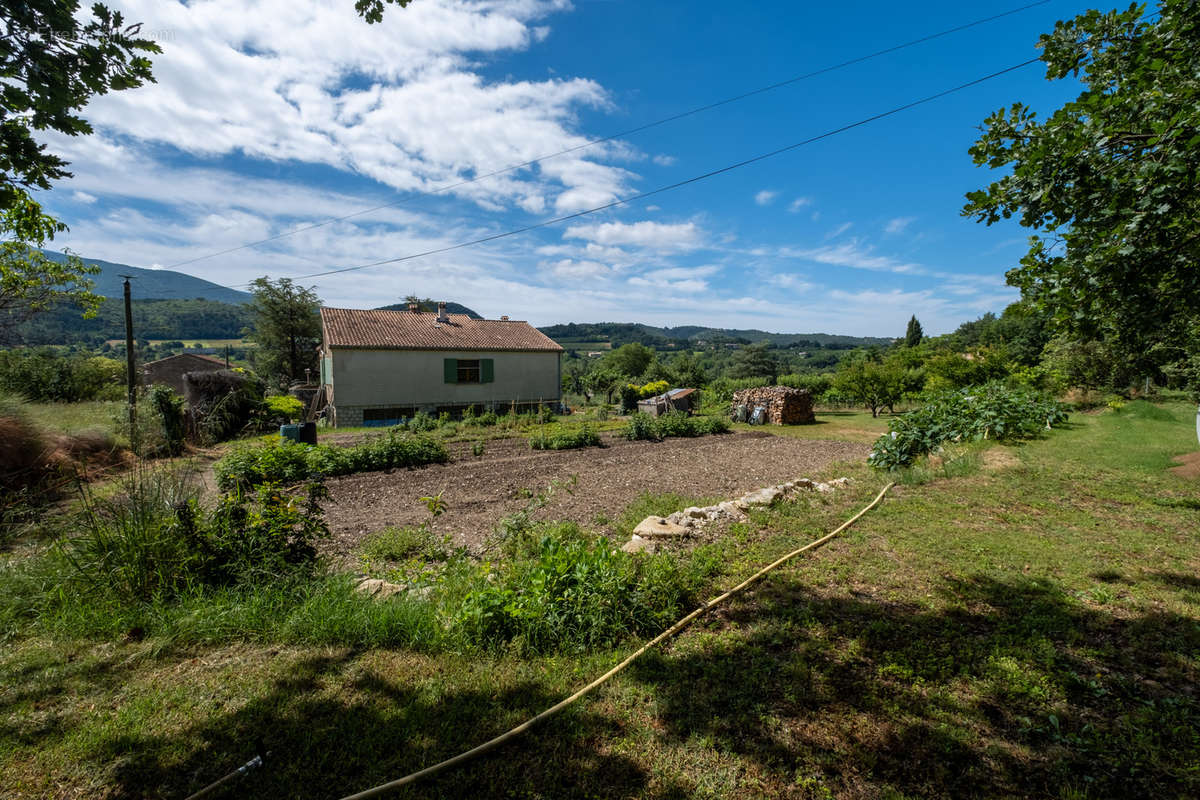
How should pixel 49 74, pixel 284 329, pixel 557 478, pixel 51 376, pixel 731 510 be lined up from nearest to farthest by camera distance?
pixel 49 74, pixel 731 510, pixel 557 478, pixel 51 376, pixel 284 329

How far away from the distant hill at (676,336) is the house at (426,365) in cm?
6506

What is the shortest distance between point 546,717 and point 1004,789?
6.31 feet

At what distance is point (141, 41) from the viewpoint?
2387 mm

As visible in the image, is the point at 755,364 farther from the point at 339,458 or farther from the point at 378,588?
the point at 378,588

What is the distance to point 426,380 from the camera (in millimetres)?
19562

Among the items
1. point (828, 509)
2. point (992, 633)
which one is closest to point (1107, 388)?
point (828, 509)

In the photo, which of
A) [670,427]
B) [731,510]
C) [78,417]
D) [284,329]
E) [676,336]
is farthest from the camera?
[676,336]

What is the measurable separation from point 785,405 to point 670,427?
5.61 m

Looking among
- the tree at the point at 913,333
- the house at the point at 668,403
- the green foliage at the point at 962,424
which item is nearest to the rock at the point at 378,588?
the green foliage at the point at 962,424

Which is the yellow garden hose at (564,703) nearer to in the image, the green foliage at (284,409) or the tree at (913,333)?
the green foliage at (284,409)

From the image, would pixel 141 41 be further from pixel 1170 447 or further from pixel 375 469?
pixel 1170 447

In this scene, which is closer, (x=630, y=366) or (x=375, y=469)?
(x=375, y=469)

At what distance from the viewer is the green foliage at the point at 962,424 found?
27.8 ft

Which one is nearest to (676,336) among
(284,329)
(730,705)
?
(284,329)
